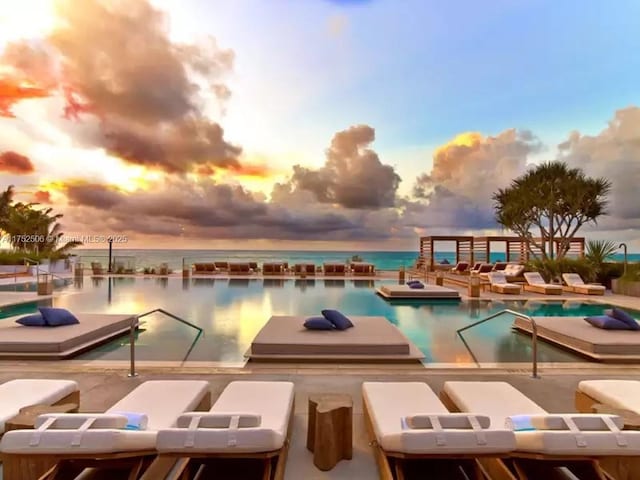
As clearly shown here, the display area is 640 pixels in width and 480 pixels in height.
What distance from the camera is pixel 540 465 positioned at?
2.17m

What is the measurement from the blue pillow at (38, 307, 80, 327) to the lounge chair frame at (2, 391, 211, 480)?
456 cm

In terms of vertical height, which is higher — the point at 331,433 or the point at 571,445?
the point at 571,445

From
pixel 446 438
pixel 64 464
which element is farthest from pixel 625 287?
pixel 64 464

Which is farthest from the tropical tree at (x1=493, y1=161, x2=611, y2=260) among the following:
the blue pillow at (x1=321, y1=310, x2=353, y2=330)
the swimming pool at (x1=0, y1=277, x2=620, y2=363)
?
the blue pillow at (x1=321, y1=310, x2=353, y2=330)

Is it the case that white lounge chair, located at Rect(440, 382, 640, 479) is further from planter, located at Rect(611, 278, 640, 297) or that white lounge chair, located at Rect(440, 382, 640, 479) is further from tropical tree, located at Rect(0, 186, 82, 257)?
tropical tree, located at Rect(0, 186, 82, 257)

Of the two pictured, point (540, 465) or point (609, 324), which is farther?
point (609, 324)

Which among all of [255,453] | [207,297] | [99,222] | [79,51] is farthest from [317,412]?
[99,222]

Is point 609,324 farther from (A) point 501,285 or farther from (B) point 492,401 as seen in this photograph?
(A) point 501,285

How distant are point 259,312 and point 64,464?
701 cm

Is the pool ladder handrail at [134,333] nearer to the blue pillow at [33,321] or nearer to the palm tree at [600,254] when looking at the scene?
the blue pillow at [33,321]

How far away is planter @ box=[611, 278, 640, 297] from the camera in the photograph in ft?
39.5

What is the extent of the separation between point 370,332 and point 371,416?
3373 millimetres

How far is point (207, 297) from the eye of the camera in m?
11.3

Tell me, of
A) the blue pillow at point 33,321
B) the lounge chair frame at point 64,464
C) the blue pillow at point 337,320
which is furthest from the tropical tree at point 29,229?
the lounge chair frame at point 64,464
